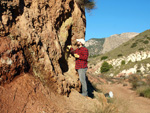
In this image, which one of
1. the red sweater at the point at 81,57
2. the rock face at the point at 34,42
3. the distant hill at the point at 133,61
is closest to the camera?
the rock face at the point at 34,42

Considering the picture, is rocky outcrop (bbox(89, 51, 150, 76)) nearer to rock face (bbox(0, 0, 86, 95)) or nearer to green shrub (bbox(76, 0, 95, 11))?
green shrub (bbox(76, 0, 95, 11))

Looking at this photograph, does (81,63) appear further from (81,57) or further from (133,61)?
(133,61)

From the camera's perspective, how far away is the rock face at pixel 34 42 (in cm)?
295

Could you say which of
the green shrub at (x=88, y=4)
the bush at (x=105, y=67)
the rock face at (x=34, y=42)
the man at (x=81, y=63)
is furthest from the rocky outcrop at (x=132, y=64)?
the rock face at (x=34, y=42)

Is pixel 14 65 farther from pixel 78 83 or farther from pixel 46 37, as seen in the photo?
pixel 78 83

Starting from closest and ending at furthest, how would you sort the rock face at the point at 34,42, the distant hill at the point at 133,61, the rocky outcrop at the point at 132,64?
the rock face at the point at 34,42 → the rocky outcrop at the point at 132,64 → the distant hill at the point at 133,61

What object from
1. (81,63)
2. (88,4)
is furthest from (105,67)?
(81,63)

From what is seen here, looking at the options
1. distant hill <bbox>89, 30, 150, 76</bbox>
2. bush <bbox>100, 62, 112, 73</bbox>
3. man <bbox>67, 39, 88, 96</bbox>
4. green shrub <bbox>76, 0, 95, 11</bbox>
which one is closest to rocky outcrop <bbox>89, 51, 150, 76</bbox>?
distant hill <bbox>89, 30, 150, 76</bbox>

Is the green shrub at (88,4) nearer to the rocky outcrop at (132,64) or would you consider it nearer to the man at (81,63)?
the man at (81,63)

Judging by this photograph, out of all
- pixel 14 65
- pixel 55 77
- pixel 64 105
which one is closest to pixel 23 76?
pixel 14 65

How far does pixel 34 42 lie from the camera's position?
11.1ft

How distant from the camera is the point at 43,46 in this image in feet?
12.2

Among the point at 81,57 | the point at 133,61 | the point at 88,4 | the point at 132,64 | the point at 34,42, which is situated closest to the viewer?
the point at 34,42

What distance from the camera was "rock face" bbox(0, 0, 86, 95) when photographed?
2949 mm
